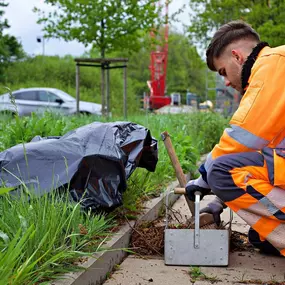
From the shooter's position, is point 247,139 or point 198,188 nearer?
point 247,139

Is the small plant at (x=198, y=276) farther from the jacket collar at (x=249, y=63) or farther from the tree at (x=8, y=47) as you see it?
the tree at (x=8, y=47)

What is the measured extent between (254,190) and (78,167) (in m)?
1.11

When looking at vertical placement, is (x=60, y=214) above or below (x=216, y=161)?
below

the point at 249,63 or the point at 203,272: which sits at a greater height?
the point at 249,63

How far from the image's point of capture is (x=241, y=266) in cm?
366

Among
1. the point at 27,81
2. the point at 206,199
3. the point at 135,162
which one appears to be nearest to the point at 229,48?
the point at 135,162

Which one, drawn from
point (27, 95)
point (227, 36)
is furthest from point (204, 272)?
point (27, 95)

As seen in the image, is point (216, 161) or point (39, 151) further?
point (39, 151)

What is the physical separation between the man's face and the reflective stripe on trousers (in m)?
0.46

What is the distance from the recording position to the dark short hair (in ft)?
11.8

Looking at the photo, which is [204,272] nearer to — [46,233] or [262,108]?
[262,108]

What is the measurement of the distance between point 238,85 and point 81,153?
1093 mm

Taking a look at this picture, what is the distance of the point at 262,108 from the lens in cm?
319

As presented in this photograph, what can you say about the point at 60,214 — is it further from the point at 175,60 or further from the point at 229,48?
the point at 175,60
